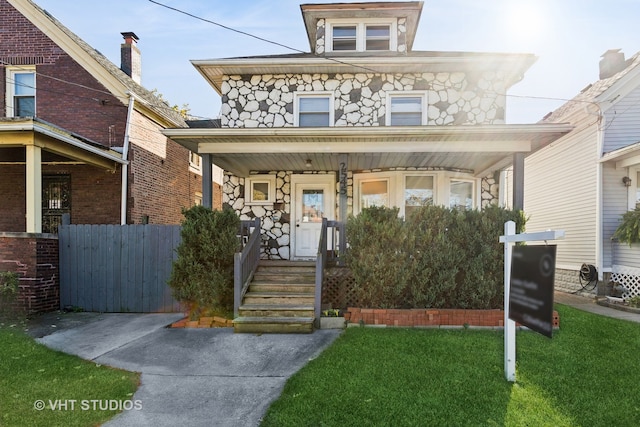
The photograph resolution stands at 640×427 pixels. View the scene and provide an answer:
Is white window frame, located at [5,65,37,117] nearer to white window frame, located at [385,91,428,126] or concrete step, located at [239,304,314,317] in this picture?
concrete step, located at [239,304,314,317]

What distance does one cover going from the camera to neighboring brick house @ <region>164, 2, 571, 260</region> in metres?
9.23

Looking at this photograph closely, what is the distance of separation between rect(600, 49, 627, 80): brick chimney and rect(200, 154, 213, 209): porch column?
39.6 ft

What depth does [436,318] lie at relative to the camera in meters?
5.92

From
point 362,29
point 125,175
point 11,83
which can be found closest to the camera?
point 125,175

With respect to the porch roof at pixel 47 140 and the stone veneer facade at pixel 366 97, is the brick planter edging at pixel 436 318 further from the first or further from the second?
the porch roof at pixel 47 140

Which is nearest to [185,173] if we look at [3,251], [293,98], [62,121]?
[62,121]

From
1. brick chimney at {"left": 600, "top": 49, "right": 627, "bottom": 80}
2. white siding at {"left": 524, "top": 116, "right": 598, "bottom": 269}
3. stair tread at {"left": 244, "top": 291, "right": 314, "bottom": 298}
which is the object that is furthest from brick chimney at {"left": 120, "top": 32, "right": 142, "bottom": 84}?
brick chimney at {"left": 600, "top": 49, "right": 627, "bottom": 80}

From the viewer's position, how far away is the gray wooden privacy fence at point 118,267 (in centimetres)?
734

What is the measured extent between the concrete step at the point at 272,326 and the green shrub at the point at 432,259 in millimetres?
1119

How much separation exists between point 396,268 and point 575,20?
612cm

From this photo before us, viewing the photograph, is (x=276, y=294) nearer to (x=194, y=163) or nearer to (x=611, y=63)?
(x=194, y=163)

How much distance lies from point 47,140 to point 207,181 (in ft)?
11.3

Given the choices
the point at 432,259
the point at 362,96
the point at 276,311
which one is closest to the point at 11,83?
the point at 362,96

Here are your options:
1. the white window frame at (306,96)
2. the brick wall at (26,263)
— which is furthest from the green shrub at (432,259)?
the brick wall at (26,263)
